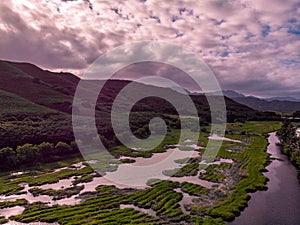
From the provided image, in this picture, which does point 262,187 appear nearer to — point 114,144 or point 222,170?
point 222,170

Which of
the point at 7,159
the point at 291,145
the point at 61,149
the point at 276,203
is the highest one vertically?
the point at 61,149

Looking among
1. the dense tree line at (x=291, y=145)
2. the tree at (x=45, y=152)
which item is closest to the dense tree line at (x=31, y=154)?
the tree at (x=45, y=152)

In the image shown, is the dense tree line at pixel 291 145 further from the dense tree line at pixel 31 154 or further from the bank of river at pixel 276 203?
the dense tree line at pixel 31 154

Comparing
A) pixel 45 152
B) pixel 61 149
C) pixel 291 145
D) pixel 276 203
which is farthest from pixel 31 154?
pixel 291 145

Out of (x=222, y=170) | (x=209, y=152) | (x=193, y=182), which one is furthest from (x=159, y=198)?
(x=209, y=152)

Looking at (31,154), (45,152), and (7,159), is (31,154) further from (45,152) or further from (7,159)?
(7,159)
